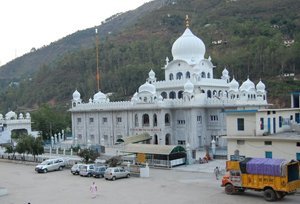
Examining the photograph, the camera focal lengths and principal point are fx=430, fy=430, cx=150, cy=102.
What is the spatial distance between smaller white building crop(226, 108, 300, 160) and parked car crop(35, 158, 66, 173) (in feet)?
47.7

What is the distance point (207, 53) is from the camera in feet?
331

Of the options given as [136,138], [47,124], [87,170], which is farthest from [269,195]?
[47,124]

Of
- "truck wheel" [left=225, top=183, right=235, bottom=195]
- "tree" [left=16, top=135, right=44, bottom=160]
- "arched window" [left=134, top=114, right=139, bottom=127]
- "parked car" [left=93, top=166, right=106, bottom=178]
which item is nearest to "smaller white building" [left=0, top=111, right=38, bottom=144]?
"tree" [left=16, top=135, right=44, bottom=160]

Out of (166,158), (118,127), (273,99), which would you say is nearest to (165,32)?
(273,99)

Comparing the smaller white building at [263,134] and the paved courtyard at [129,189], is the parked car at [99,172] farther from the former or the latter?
the smaller white building at [263,134]

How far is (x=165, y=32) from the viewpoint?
140m

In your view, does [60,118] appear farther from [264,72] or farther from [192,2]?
[192,2]

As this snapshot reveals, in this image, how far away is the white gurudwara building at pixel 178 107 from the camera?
140 feet

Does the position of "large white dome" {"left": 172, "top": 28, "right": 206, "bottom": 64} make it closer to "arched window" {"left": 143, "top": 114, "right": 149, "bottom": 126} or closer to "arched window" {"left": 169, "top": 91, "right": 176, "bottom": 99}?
"arched window" {"left": 169, "top": 91, "right": 176, "bottom": 99}

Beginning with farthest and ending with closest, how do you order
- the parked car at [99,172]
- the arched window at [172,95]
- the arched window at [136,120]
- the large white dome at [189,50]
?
1. the large white dome at [189,50]
2. the arched window at [172,95]
3. the arched window at [136,120]
4. the parked car at [99,172]

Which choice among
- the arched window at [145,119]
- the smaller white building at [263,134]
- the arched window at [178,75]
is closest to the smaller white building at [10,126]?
the arched window at [145,119]

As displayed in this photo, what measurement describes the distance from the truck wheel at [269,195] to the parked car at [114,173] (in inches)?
435

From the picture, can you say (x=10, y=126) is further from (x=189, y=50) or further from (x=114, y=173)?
(x=114, y=173)

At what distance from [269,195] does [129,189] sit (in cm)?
832
